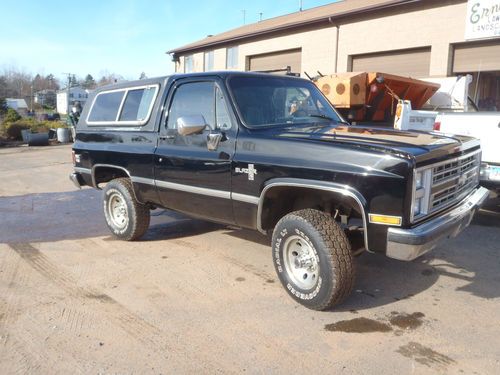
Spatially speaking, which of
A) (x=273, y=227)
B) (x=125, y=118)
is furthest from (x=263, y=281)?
(x=125, y=118)

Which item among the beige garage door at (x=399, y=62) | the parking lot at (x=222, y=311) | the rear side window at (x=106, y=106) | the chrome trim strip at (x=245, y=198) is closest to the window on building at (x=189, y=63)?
the beige garage door at (x=399, y=62)

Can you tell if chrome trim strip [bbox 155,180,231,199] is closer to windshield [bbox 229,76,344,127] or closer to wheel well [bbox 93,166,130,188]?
windshield [bbox 229,76,344,127]

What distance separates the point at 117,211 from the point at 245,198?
2556 mm

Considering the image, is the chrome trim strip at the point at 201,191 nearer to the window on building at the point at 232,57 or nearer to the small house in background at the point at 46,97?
the window on building at the point at 232,57

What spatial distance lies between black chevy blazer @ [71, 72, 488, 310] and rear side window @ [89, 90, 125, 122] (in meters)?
0.06

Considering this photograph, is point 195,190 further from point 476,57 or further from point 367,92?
point 476,57

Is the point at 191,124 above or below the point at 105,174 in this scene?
above

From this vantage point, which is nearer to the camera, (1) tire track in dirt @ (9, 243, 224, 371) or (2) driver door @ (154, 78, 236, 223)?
(1) tire track in dirt @ (9, 243, 224, 371)

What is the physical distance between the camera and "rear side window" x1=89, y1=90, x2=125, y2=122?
5910 mm

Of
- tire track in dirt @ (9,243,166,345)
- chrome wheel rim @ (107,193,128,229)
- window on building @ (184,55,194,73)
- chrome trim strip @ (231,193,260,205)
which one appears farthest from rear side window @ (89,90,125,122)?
window on building @ (184,55,194,73)

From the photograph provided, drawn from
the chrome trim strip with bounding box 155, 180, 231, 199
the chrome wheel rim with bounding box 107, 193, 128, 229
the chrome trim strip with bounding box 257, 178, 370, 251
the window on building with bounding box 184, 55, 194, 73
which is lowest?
the chrome wheel rim with bounding box 107, 193, 128, 229

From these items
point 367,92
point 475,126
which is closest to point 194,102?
point 475,126

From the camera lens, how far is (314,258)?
12.5 feet

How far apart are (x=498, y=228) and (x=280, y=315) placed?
4.12m
